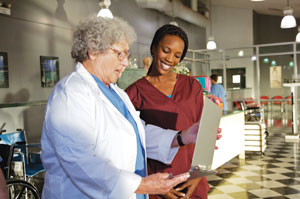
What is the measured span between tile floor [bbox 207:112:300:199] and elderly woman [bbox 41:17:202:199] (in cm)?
355

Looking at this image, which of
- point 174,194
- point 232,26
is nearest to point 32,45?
point 174,194

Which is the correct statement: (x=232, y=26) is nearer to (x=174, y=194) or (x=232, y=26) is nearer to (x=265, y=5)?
(x=265, y=5)

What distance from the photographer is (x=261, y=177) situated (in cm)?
531

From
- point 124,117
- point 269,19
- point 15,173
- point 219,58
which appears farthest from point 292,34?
point 124,117

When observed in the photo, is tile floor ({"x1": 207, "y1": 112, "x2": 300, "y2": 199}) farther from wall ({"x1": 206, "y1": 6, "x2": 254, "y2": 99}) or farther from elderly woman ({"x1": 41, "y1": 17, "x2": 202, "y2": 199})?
wall ({"x1": 206, "y1": 6, "x2": 254, "y2": 99})

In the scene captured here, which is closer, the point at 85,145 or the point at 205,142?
the point at 85,145

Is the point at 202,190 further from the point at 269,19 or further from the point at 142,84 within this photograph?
the point at 269,19

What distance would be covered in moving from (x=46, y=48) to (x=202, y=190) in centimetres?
626

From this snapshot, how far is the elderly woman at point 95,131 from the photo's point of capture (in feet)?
3.44

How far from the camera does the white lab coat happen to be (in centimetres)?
104

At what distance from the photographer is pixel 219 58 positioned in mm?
12023

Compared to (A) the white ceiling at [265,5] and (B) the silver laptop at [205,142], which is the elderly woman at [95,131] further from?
(A) the white ceiling at [265,5]

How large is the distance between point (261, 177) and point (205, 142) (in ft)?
14.7

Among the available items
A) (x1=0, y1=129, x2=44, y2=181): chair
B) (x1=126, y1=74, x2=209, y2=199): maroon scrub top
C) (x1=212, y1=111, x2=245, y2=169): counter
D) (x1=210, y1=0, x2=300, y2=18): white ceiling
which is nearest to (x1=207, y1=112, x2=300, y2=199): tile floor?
(x1=212, y1=111, x2=245, y2=169): counter
